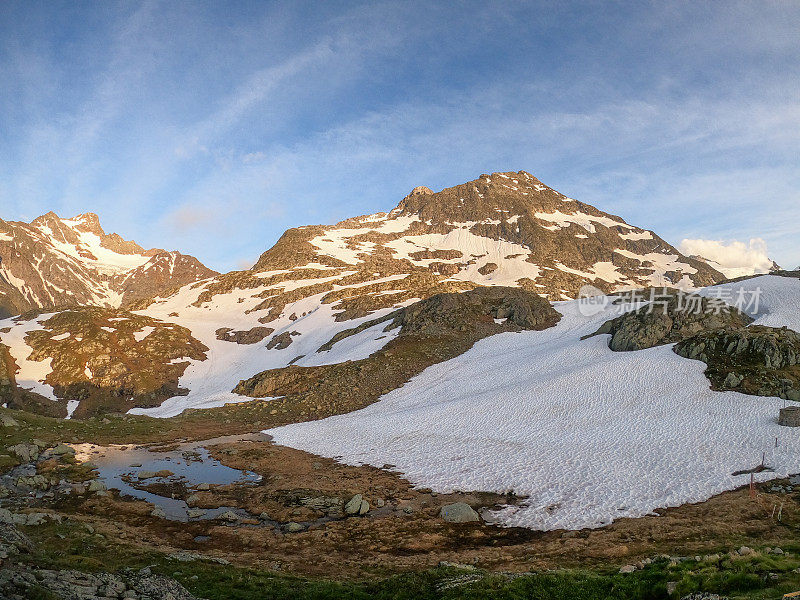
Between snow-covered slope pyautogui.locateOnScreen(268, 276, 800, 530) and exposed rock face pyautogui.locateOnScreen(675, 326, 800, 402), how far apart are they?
1.49 meters

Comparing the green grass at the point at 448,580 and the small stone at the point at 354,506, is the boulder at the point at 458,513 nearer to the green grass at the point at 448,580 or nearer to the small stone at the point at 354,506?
the small stone at the point at 354,506

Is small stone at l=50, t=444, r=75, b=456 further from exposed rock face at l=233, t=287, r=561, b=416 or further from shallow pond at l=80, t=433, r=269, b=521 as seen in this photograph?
exposed rock face at l=233, t=287, r=561, b=416

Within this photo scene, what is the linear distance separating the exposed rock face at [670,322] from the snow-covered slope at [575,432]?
123 inches

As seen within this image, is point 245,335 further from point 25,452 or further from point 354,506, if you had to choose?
point 354,506

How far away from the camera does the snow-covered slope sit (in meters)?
25.6

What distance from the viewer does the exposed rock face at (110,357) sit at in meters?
83.4

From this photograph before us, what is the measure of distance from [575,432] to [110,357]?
97.0m

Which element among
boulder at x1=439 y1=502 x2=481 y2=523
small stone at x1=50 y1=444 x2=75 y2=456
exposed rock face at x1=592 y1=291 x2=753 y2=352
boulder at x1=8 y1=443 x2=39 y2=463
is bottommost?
boulder at x1=439 y1=502 x2=481 y2=523

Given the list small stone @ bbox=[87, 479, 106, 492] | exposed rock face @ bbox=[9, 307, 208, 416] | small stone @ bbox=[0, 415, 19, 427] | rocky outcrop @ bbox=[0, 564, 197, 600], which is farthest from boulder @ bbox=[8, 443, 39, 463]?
exposed rock face @ bbox=[9, 307, 208, 416]

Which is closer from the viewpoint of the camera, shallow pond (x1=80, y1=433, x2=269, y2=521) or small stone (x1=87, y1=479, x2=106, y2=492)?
shallow pond (x1=80, y1=433, x2=269, y2=521)

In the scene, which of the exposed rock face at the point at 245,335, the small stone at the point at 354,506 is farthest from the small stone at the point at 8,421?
the exposed rock face at the point at 245,335

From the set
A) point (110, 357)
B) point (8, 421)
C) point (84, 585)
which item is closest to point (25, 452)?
point (8, 421)

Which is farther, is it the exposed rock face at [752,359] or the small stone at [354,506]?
the exposed rock face at [752,359]

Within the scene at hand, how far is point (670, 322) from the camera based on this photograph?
54.8 metres
